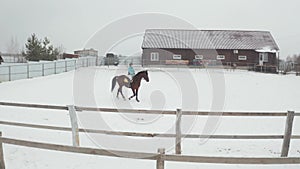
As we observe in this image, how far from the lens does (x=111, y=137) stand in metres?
6.00

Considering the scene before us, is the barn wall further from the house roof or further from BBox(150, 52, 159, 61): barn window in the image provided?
the house roof

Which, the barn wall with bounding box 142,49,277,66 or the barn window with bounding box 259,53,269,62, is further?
the barn wall with bounding box 142,49,277,66

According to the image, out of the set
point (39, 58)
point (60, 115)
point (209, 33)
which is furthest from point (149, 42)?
point (60, 115)

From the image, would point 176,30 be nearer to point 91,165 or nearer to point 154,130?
point 154,130

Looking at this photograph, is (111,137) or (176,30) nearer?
(111,137)

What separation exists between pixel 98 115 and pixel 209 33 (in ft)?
110

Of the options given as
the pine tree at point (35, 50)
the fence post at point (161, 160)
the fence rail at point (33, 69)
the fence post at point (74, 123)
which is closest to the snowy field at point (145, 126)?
the fence post at point (74, 123)

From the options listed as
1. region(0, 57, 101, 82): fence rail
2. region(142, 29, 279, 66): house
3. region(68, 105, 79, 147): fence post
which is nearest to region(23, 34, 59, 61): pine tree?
region(0, 57, 101, 82): fence rail

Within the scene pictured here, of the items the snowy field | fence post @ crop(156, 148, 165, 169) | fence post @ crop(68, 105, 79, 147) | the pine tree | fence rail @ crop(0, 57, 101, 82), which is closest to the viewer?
fence post @ crop(156, 148, 165, 169)

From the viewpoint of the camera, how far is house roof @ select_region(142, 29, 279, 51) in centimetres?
3469

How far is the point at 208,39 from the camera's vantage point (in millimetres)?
36719

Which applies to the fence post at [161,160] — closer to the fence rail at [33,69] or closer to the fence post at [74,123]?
the fence post at [74,123]

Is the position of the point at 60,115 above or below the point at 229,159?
below

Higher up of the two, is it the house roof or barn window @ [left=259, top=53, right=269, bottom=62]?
the house roof
